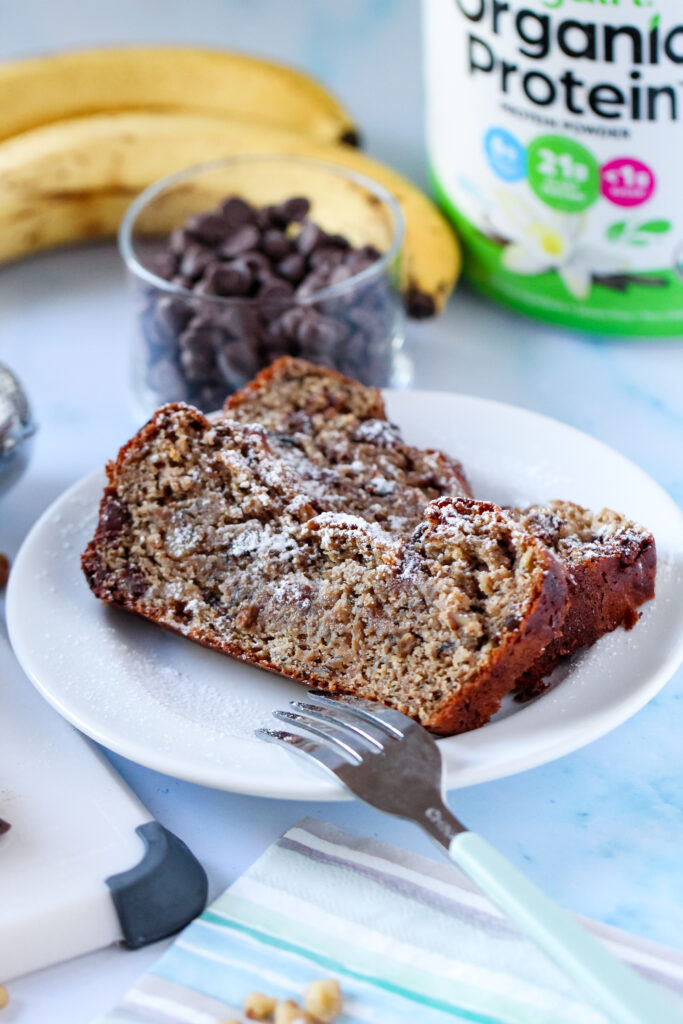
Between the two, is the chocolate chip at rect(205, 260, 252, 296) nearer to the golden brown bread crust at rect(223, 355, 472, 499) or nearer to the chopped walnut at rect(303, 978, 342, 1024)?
the golden brown bread crust at rect(223, 355, 472, 499)

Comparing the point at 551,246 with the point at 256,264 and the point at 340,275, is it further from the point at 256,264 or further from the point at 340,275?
the point at 256,264

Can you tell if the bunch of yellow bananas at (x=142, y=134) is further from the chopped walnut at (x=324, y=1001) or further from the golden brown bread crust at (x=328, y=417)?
the chopped walnut at (x=324, y=1001)

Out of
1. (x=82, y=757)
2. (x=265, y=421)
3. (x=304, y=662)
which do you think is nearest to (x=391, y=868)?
(x=304, y=662)

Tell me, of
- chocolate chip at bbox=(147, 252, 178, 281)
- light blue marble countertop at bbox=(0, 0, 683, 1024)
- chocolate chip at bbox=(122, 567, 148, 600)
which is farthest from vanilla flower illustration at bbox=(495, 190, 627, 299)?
chocolate chip at bbox=(122, 567, 148, 600)

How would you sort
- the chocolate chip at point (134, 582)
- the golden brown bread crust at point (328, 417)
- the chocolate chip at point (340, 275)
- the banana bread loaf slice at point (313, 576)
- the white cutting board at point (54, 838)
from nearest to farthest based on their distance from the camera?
the white cutting board at point (54, 838) → the banana bread loaf slice at point (313, 576) → the chocolate chip at point (134, 582) → the golden brown bread crust at point (328, 417) → the chocolate chip at point (340, 275)

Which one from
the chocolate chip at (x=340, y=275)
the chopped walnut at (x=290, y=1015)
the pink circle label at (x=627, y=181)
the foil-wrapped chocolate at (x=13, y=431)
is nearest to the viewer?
the chopped walnut at (x=290, y=1015)

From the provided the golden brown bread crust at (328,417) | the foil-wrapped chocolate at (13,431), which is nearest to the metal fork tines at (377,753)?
the golden brown bread crust at (328,417)

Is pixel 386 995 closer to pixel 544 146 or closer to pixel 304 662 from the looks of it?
pixel 304 662
